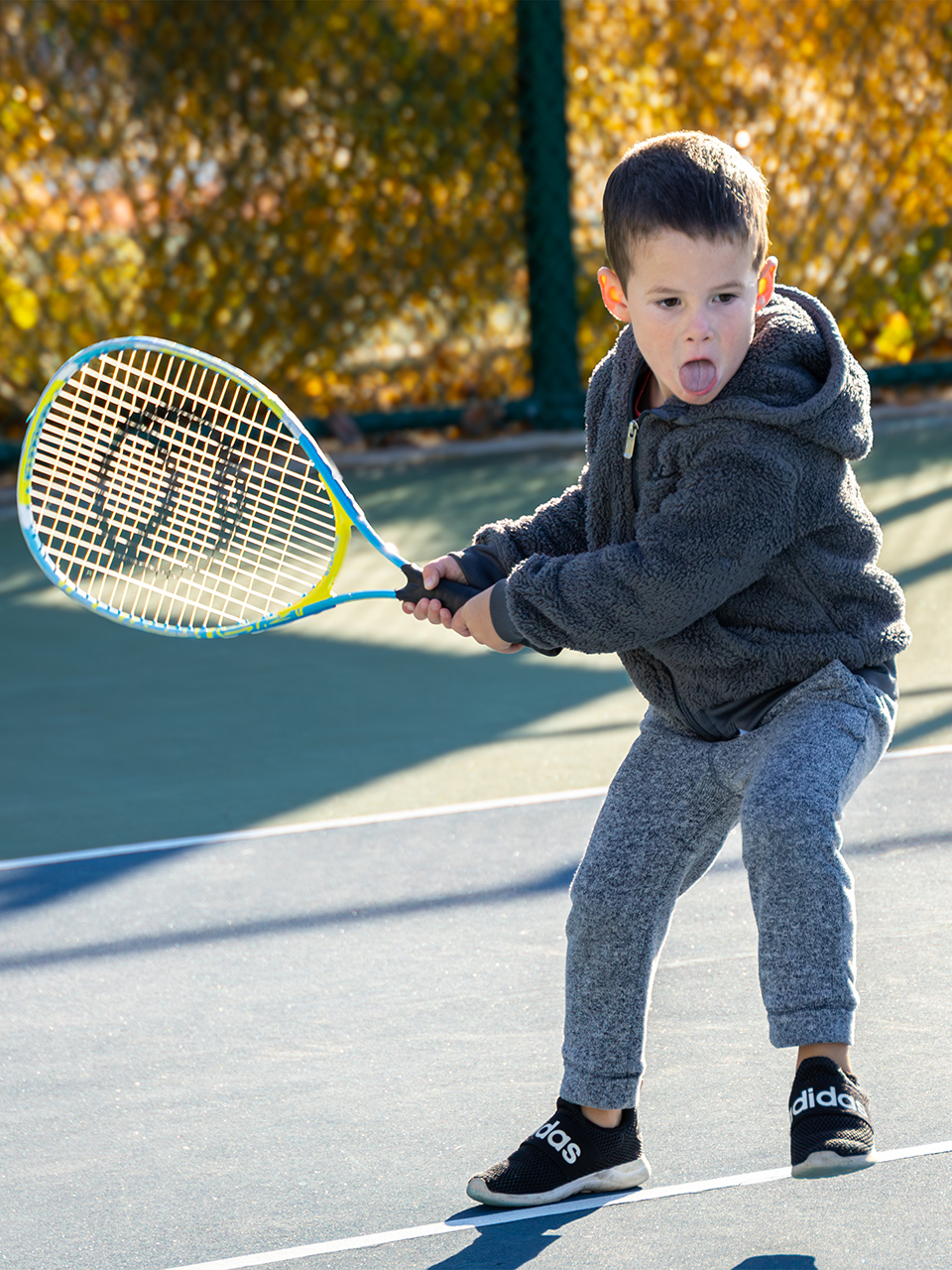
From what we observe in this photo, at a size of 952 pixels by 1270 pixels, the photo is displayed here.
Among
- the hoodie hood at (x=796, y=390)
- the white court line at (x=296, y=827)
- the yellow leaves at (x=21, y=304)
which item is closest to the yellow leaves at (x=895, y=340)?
the yellow leaves at (x=21, y=304)

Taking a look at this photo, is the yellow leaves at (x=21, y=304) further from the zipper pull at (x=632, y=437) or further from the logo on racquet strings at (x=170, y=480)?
the zipper pull at (x=632, y=437)

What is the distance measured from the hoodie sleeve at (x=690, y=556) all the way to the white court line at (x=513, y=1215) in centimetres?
66

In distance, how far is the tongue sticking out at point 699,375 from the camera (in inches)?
81.6

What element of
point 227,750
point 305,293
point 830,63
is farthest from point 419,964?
point 830,63

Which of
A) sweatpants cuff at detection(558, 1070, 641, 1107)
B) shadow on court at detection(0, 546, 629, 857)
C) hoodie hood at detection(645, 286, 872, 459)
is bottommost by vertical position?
shadow on court at detection(0, 546, 629, 857)

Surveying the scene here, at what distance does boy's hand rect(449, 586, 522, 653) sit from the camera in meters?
2.26

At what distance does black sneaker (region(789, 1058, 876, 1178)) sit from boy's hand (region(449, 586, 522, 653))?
62cm

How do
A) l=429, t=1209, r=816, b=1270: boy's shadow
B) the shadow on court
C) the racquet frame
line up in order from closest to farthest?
1. l=429, t=1209, r=816, b=1270: boy's shadow
2. the racquet frame
3. the shadow on court

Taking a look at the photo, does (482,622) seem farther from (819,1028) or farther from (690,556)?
Answer: (819,1028)

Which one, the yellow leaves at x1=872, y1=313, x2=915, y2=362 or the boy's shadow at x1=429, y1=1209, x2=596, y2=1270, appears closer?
the boy's shadow at x1=429, y1=1209, x2=596, y2=1270

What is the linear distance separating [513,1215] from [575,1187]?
0.27ft

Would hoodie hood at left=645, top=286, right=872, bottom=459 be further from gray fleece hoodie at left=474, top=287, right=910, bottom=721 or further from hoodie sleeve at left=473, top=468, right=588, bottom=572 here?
hoodie sleeve at left=473, top=468, right=588, bottom=572

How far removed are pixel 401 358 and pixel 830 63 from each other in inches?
85.0

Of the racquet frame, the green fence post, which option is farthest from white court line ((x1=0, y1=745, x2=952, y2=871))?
the green fence post
